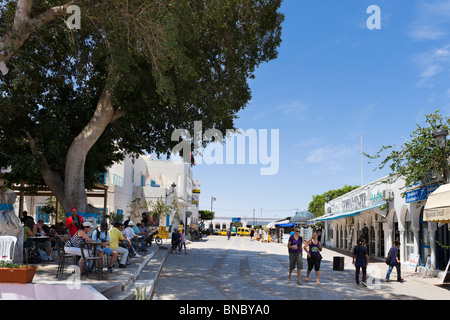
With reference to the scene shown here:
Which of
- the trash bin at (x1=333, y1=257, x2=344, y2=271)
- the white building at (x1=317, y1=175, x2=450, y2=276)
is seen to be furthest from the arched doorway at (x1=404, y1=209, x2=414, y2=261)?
the trash bin at (x1=333, y1=257, x2=344, y2=271)

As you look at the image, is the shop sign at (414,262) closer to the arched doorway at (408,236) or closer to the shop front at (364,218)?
the arched doorway at (408,236)

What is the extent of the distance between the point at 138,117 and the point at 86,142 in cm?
205

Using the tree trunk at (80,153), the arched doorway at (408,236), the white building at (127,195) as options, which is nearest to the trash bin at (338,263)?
the arched doorway at (408,236)

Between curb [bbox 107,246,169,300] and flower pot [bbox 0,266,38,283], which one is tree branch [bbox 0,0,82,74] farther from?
curb [bbox 107,246,169,300]

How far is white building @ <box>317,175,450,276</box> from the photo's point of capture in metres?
16.0

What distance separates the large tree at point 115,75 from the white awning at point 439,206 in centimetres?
776

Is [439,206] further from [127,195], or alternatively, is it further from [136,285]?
[127,195]

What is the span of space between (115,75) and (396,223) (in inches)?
628

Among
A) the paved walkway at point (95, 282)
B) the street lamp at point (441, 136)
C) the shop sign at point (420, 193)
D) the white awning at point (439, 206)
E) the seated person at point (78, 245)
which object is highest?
the street lamp at point (441, 136)

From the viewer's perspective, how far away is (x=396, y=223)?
2162cm

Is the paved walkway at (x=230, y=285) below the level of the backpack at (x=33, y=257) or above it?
below

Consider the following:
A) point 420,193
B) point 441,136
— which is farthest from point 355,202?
point 441,136

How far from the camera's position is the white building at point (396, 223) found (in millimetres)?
15977
